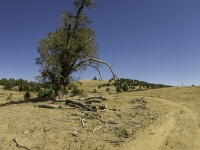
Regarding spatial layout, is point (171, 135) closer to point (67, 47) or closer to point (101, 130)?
point (101, 130)

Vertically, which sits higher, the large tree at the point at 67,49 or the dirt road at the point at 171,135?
the large tree at the point at 67,49

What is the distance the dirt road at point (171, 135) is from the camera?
8.91 metres

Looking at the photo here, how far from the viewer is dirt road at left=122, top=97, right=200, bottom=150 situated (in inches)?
351

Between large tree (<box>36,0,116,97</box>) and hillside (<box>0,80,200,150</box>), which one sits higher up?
large tree (<box>36,0,116,97</box>)

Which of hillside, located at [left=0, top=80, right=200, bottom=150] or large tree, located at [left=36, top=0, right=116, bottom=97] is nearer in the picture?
hillside, located at [left=0, top=80, right=200, bottom=150]

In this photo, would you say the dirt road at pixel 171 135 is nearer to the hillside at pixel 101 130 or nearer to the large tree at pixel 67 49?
the hillside at pixel 101 130

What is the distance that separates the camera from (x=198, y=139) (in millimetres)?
9484

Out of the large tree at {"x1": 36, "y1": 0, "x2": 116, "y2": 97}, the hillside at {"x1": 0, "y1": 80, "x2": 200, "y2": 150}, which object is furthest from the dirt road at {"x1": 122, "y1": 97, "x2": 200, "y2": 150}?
the large tree at {"x1": 36, "y1": 0, "x2": 116, "y2": 97}

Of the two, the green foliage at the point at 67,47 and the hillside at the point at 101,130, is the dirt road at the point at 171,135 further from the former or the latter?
the green foliage at the point at 67,47

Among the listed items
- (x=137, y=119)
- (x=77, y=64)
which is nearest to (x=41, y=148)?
(x=137, y=119)

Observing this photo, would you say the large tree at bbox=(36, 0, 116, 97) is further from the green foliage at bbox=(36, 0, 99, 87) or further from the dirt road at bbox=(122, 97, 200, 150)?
the dirt road at bbox=(122, 97, 200, 150)

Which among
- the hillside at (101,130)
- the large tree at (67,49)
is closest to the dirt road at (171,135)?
the hillside at (101,130)

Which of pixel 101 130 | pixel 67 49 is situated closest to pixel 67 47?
pixel 67 49

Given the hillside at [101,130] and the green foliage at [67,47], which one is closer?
the hillside at [101,130]
